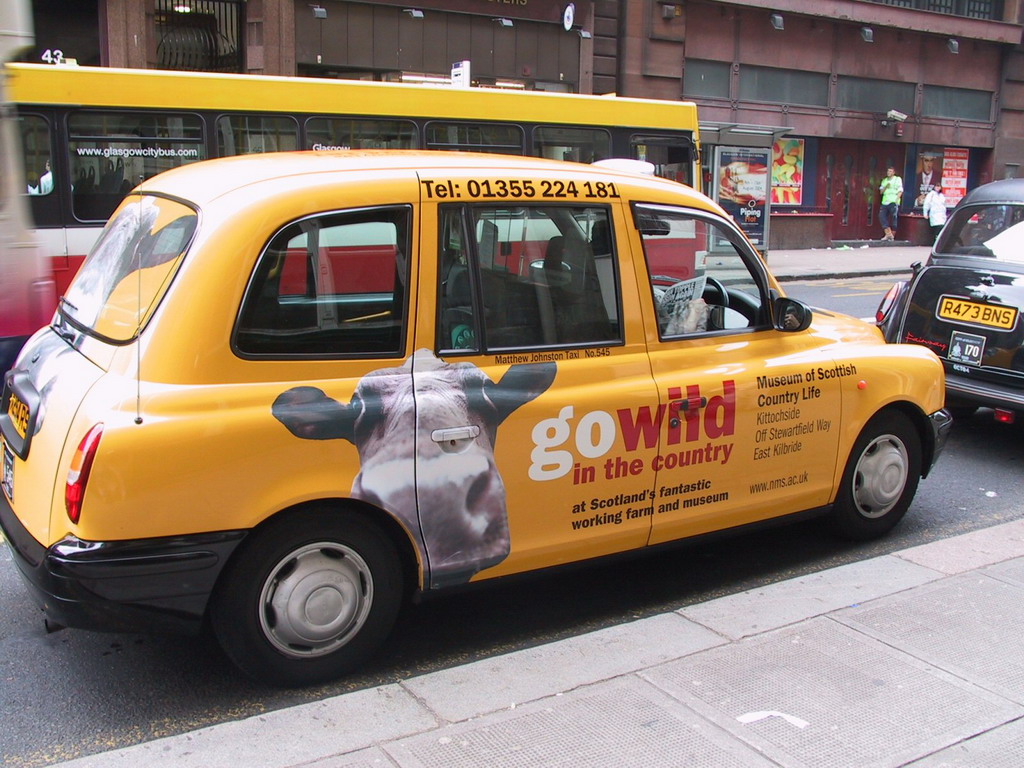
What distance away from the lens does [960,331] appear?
726cm

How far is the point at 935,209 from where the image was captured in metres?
27.1

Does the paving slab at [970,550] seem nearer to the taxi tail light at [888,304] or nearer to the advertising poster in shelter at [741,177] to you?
the taxi tail light at [888,304]

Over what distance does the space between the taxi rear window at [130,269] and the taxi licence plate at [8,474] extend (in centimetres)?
55

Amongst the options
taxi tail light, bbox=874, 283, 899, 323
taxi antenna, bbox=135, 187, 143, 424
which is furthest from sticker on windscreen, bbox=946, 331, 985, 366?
taxi antenna, bbox=135, 187, 143, 424

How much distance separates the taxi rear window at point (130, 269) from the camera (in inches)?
142

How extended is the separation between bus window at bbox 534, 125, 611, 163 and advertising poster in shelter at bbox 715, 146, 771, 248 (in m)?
7.12

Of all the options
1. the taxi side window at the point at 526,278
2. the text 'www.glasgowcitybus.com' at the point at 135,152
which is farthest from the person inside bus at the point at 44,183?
the taxi side window at the point at 526,278

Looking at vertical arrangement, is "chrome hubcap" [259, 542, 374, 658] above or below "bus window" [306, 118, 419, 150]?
below

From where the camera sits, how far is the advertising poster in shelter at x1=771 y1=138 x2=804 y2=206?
25.8 meters

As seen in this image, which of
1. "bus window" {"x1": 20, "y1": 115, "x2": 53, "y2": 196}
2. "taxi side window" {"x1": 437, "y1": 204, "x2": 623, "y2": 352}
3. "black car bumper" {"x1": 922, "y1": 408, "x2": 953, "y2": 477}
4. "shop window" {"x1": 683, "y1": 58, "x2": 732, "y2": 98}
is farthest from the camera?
"shop window" {"x1": 683, "y1": 58, "x2": 732, "y2": 98}

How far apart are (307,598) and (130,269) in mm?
1386

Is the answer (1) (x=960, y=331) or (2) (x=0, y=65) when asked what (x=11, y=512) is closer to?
(2) (x=0, y=65)

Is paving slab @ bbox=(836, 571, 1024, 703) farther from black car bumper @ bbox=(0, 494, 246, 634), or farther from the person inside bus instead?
the person inside bus

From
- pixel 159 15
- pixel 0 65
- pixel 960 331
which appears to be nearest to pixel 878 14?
pixel 159 15
